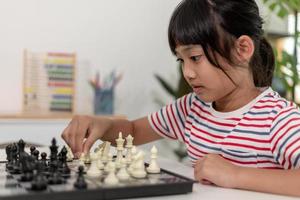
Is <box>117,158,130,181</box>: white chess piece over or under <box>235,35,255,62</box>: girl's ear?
under

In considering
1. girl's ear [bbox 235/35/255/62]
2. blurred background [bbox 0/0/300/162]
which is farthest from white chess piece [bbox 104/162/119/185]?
blurred background [bbox 0/0/300/162]

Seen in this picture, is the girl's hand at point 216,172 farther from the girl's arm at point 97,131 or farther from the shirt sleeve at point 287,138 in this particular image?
the girl's arm at point 97,131

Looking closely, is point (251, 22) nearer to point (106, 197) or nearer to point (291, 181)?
point (291, 181)

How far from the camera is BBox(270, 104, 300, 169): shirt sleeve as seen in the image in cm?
93

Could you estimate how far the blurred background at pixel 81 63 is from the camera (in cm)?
268

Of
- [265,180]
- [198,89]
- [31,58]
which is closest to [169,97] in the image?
[31,58]

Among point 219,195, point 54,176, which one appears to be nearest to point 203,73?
point 219,195

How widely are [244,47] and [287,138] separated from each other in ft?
0.87

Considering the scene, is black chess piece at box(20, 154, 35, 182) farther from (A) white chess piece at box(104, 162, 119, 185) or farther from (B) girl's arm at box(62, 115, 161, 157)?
(B) girl's arm at box(62, 115, 161, 157)

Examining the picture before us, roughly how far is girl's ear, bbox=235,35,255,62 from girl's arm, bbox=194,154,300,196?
0.32m

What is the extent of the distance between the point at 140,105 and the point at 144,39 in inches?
18.8

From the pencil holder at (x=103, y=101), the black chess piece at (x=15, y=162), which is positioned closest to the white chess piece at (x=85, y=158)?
the black chess piece at (x=15, y=162)

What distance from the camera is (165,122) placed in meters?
1.43

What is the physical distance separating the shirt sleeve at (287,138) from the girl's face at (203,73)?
16 cm
